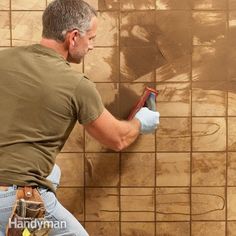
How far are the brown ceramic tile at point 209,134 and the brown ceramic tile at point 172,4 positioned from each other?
1.66 ft

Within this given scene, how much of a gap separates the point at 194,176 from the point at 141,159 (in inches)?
10.2

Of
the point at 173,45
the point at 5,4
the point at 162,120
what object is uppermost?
the point at 5,4

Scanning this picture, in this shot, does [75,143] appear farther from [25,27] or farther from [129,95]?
[25,27]

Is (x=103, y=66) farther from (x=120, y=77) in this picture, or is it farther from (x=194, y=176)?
(x=194, y=176)

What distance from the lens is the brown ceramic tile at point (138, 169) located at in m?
2.07

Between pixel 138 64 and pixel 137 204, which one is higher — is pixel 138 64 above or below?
above

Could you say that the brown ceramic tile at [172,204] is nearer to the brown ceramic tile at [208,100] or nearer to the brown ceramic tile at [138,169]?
the brown ceramic tile at [138,169]

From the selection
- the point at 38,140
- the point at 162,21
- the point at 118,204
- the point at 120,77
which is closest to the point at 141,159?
the point at 118,204

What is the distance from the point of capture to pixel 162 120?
80.6 inches

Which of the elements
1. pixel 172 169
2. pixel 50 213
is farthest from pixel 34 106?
pixel 172 169

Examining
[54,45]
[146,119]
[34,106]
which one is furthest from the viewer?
[146,119]

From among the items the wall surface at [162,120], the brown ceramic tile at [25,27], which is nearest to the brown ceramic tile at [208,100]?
the wall surface at [162,120]

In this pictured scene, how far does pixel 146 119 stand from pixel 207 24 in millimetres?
570

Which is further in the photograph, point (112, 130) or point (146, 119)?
point (146, 119)
